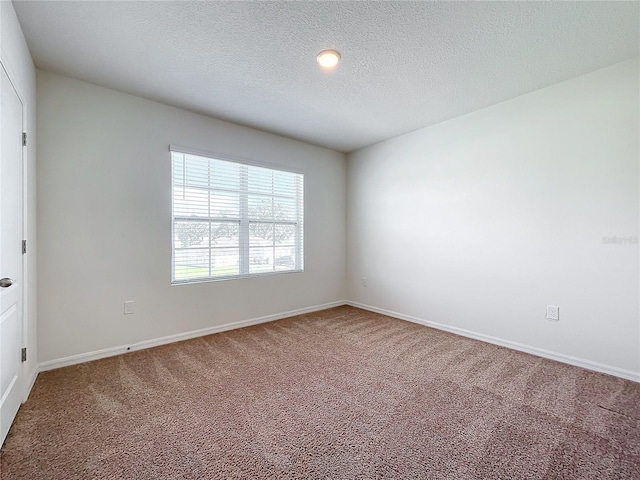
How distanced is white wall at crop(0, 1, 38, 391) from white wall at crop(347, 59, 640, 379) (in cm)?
383

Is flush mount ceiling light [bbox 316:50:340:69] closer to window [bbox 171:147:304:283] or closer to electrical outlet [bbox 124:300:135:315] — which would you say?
window [bbox 171:147:304:283]

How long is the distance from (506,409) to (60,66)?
436 centimetres

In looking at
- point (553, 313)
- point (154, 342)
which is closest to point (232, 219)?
point (154, 342)

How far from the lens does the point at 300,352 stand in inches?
116

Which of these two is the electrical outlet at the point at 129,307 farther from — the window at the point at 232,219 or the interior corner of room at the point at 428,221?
the window at the point at 232,219

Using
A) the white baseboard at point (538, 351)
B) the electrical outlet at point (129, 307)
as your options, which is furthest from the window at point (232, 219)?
the white baseboard at point (538, 351)

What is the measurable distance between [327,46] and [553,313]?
3.13 m

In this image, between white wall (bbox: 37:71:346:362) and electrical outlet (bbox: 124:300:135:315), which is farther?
electrical outlet (bbox: 124:300:135:315)

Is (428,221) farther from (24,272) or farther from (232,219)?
(24,272)

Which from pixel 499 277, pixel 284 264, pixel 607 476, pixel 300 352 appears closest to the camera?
pixel 607 476

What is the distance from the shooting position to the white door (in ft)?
5.37

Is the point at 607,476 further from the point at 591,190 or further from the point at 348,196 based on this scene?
the point at 348,196

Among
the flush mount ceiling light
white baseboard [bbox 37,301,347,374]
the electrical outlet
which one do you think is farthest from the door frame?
the flush mount ceiling light

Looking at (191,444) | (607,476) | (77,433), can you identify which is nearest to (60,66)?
(77,433)
